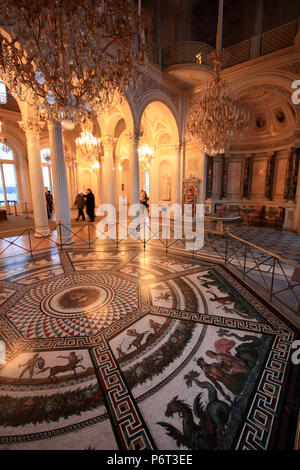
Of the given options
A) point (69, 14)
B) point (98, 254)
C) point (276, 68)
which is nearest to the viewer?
point (69, 14)

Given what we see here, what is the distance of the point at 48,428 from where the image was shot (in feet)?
5.72

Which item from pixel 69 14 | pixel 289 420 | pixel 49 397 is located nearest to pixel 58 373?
pixel 49 397

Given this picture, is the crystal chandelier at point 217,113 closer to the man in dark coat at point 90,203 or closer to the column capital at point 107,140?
the column capital at point 107,140

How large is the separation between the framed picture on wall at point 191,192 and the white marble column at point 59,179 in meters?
6.69

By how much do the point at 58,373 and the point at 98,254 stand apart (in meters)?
4.22

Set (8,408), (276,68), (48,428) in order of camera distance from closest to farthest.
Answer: (48,428)
(8,408)
(276,68)

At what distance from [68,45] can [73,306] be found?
4.18 m

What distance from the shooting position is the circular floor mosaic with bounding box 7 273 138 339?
3049 millimetres

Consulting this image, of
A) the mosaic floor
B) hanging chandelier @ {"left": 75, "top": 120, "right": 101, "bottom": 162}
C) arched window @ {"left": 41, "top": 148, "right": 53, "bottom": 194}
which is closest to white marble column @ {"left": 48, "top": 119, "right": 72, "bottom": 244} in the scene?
hanging chandelier @ {"left": 75, "top": 120, "right": 101, "bottom": 162}

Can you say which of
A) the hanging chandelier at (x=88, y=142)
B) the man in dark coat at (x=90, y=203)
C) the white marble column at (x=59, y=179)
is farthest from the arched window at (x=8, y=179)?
the white marble column at (x=59, y=179)

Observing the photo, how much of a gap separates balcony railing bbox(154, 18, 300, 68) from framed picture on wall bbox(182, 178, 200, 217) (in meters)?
5.08

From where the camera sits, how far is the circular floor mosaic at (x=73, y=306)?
3.05 m

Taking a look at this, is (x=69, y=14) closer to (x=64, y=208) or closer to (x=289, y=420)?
(x=64, y=208)

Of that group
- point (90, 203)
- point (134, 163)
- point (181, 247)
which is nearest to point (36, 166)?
point (90, 203)
